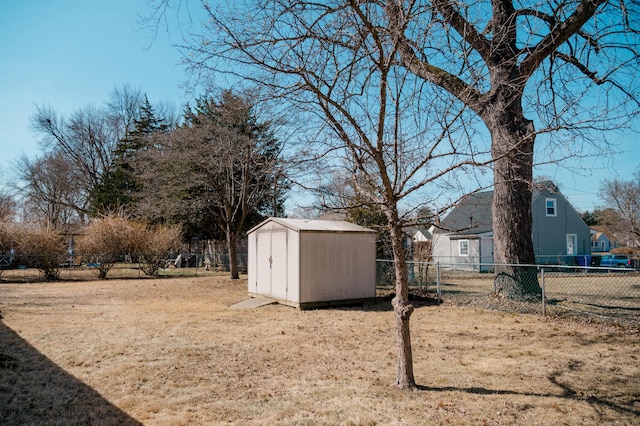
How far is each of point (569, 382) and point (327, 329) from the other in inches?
173

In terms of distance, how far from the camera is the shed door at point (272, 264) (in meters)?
11.6

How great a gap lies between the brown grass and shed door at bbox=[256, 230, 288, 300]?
180cm

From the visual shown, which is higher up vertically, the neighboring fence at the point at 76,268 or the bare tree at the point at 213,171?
the bare tree at the point at 213,171

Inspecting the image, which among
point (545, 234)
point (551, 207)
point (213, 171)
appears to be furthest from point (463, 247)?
point (213, 171)

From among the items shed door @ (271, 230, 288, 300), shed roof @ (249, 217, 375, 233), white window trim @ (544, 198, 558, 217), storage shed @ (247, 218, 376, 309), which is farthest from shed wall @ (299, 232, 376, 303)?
white window trim @ (544, 198, 558, 217)

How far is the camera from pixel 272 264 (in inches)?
480

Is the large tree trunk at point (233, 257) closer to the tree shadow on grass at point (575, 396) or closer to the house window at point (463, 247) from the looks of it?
the house window at point (463, 247)

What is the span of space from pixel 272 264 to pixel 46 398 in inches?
310

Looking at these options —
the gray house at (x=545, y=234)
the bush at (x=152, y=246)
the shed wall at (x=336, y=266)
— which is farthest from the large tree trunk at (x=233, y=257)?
the gray house at (x=545, y=234)

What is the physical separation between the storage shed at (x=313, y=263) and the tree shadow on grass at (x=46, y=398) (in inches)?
241

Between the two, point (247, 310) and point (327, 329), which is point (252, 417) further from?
point (247, 310)

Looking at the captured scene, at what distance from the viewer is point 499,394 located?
451 cm

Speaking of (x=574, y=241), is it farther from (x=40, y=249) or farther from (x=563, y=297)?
(x=40, y=249)

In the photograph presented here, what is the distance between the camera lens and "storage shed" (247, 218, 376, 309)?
36.4 feet
